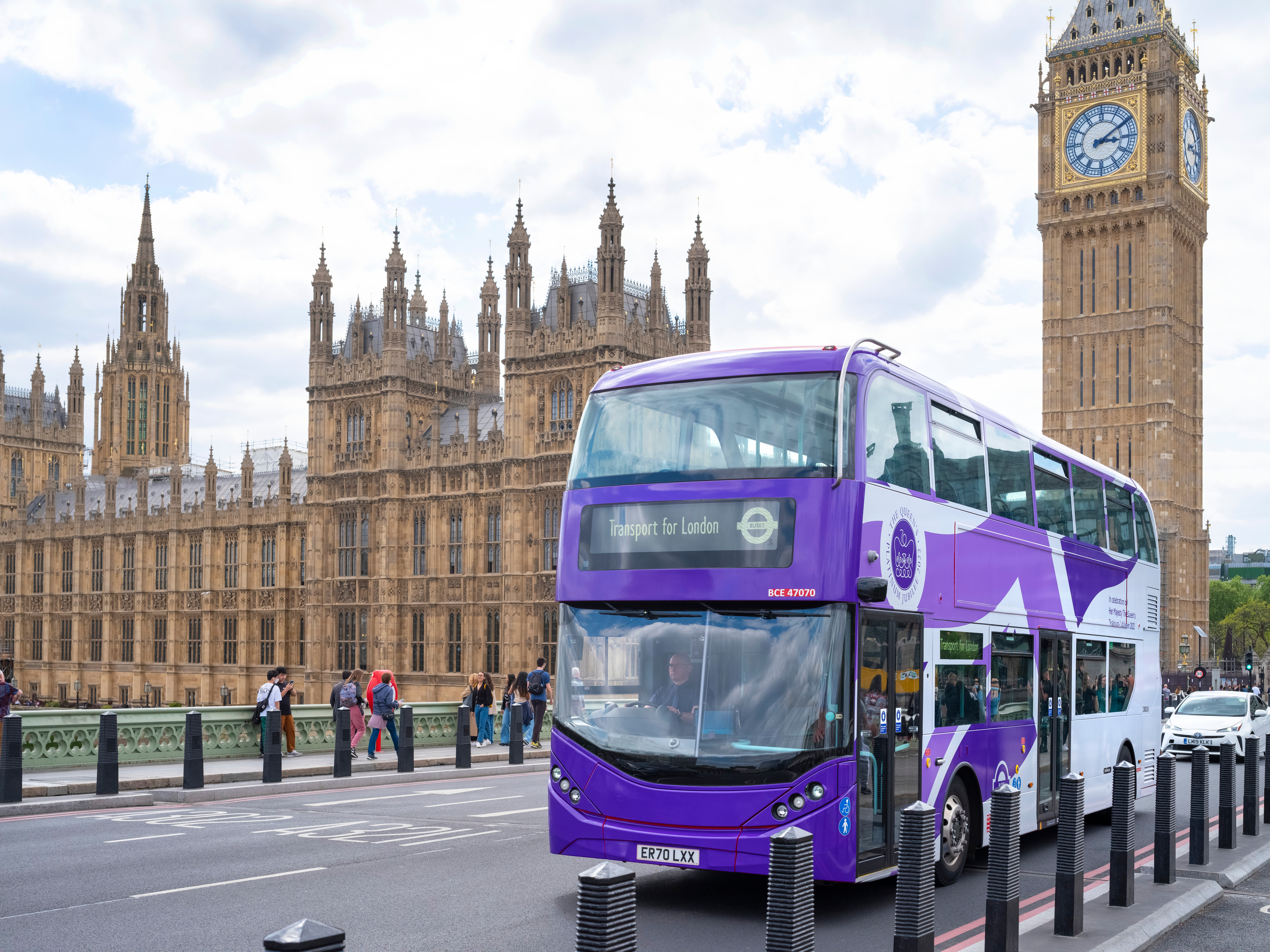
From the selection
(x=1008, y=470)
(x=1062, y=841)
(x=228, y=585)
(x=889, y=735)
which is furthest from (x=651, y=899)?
(x=228, y=585)

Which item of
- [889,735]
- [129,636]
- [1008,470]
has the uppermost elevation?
[1008,470]

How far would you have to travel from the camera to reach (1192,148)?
79.9 m

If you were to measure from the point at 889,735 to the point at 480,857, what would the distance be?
427 cm

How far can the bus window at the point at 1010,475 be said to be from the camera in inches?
476

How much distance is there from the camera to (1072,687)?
44.9 feet

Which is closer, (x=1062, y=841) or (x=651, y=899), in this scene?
(x=1062, y=841)

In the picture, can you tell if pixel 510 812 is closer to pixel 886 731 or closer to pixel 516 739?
pixel 886 731

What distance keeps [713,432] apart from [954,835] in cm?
408

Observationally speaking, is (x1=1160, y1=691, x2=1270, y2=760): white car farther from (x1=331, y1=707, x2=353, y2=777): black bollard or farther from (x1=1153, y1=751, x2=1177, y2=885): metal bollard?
(x1=331, y1=707, x2=353, y2=777): black bollard

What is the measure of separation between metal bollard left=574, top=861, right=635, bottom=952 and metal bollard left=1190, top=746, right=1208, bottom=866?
813 cm

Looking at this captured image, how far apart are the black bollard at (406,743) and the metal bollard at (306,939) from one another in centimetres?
1653

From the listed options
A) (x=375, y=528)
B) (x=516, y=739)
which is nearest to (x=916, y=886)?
(x=516, y=739)

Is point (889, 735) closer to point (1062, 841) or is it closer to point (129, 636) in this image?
point (1062, 841)

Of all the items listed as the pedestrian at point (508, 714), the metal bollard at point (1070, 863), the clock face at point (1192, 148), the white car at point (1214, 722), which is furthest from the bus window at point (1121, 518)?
the clock face at point (1192, 148)
